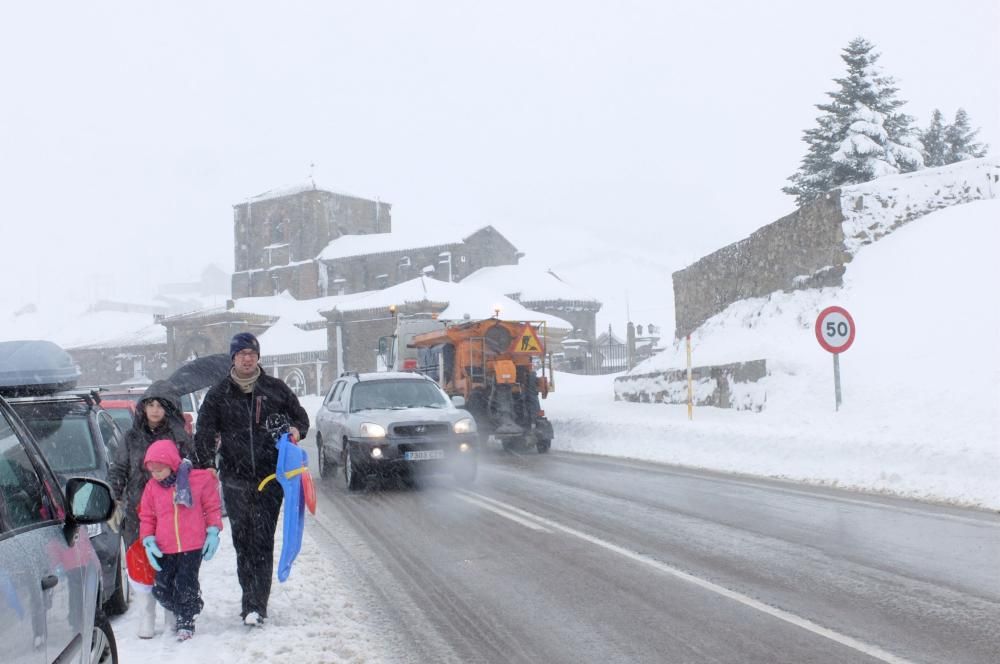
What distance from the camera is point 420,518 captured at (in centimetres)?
1045

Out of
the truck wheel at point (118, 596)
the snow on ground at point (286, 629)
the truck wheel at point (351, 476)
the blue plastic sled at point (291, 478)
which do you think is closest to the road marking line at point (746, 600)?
the snow on ground at point (286, 629)

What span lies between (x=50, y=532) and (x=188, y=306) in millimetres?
154571

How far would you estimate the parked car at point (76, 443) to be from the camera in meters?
6.15

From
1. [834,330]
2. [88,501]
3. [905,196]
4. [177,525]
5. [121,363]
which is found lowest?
[177,525]

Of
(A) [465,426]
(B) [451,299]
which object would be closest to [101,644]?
(A) [465,426]

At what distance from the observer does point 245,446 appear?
5.98 meters

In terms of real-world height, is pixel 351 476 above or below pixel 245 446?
below

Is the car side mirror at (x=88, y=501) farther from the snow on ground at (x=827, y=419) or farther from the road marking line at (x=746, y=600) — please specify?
the road marking line at (x=746, y=600)

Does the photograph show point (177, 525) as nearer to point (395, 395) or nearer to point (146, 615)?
point (146, 615)

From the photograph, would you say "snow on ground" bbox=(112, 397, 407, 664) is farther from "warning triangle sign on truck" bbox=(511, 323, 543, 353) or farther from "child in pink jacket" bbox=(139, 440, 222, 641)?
"warning triangle sign on truck" bbox=(511, 323, 543, 353)

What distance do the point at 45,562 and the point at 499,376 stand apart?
634 inches

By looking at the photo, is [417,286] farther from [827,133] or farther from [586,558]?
[586,558]

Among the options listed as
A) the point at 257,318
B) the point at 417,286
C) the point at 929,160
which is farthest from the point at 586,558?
Answer: the point at 257,318

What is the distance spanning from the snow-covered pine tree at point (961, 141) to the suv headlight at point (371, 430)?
4402 cm
